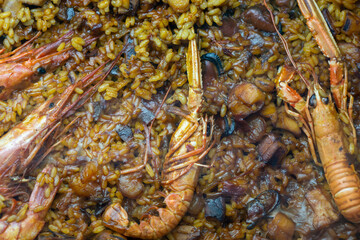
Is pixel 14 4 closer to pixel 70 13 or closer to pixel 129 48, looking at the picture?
pixel 70 13

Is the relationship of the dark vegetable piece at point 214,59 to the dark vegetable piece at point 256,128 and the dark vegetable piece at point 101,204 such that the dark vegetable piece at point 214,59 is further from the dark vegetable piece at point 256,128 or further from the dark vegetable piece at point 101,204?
the dark vegetable piece at point 101,204

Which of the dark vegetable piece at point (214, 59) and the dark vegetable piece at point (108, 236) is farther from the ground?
the dark vegetable piece at point (214, 59)

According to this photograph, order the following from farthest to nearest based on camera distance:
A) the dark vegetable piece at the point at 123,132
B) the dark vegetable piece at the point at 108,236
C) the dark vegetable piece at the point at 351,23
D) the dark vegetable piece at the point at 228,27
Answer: the dark vegetable piece at the point at 228,27
the dark vegetable piece at the point at 123,132
the dark vegetable piece at the point at 351,23
the dark vegetable piece at the point at 108,236

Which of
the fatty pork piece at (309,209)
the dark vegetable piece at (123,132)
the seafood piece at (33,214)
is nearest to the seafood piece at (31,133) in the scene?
the seafood piece at (33,214)

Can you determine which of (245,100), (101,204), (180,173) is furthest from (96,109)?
(245,100)

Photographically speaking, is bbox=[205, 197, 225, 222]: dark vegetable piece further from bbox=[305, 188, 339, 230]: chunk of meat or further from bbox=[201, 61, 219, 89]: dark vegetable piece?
bbox=[201, 61, 219, 89]: dark vegetable piece

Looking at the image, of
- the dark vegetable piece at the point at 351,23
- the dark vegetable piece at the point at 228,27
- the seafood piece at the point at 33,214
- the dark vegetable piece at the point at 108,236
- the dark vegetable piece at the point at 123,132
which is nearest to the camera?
the seafood piece at the point at 33,214
